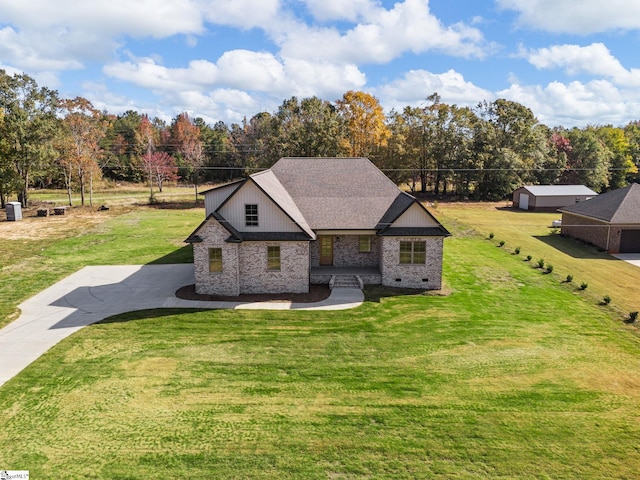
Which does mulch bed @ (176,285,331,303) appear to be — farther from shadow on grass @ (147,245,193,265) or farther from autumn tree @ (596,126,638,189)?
autumn tree @ (596,126,638,189)

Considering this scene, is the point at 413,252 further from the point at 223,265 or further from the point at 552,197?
the point at 552,197

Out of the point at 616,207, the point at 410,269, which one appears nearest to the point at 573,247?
the point at 616,207

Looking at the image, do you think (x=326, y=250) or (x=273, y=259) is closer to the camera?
(x=273, y=259)

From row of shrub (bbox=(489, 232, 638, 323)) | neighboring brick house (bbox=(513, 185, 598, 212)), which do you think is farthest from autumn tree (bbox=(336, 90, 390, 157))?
row of shrub (bbox=(489, 232, 638, 323))

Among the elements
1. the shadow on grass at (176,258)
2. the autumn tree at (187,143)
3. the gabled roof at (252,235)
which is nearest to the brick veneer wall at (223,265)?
the gabled roof at (252,235)

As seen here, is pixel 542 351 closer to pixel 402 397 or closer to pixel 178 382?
pixel 402 397

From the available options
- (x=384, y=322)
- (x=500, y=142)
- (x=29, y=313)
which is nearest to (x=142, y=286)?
(x=29, y=313)
